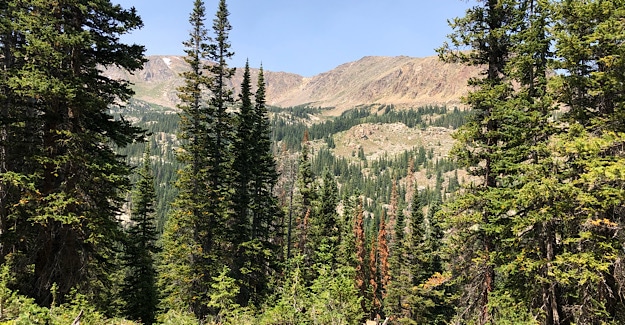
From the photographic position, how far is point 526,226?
1177cm

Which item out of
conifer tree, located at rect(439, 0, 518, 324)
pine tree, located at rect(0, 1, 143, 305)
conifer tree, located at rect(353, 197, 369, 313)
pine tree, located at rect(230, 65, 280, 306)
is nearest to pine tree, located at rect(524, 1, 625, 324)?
conifer tree, located at rect(439, 0, 518, 324)

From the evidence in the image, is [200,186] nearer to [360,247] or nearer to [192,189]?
[192,189]

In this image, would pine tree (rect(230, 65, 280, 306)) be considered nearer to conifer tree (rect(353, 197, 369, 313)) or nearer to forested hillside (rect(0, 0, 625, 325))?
forested hillside (rect(0, 0, 625, 325))

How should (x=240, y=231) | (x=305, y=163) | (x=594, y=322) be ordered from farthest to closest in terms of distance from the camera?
(x=305, y=163) < (x=240, y=231) < (x=594, y=322)

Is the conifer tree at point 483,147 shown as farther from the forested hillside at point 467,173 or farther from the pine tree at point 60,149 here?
the pine tree at point 60,149

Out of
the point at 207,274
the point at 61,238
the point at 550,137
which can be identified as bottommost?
the point at 207,274

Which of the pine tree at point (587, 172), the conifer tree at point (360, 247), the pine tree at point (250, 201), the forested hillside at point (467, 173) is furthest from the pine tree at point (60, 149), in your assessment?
the conifer tree at point (360, 247)

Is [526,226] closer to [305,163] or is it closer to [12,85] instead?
[12,85]

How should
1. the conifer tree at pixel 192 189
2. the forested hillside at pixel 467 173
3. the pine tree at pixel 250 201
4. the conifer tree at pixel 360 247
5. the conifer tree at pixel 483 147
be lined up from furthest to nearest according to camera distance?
the conifer tree at pixel 360 247 → the pine tree at pixel 250 201 → the conifer tree at pixel 192 189 → the conifer tree at pixel 483 147 → the forested hillside at pixel 467 173

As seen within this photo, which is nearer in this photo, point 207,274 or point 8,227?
point 8,227

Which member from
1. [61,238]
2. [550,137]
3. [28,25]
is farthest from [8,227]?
[550,137]

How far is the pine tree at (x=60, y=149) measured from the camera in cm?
1007

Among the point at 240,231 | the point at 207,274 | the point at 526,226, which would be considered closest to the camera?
the point at 526,226

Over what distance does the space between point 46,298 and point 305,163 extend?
94.4ft
